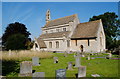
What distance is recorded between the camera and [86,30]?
31.9 metres

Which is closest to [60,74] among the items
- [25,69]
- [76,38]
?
[25,69]

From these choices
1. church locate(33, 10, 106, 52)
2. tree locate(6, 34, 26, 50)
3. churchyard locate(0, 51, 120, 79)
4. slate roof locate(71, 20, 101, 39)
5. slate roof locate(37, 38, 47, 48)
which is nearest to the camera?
churchyard locate(0, 51, 120, 79)

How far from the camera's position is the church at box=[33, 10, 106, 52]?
97.6ft

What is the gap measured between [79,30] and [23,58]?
21.0 metres

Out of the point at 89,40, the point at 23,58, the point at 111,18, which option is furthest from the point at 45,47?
the point at 111,18

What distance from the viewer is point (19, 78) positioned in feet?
24.7

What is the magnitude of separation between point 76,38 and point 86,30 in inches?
137

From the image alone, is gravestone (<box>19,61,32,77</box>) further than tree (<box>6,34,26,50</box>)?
No

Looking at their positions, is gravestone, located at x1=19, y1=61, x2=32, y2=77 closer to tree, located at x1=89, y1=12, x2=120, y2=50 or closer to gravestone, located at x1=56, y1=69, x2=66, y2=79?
gravestone, located at x1=56, y1=69, x2=66, y2=79

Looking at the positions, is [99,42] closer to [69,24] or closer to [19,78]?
[69,24]

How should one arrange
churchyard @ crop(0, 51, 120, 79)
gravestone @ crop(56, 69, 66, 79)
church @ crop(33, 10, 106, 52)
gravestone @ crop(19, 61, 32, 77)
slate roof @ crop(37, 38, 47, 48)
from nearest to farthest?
gravestone @ crop(56, 69, 66, 79) → churchyard @ crop(0, 51, 120, 79) → gravestone @ crop(19, 61, 32, 77) → church @ crop(33, 10, 106, 52) → slate roof @ crop(37, 38, 47, 48)

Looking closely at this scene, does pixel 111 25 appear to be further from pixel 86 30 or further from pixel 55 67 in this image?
pixel 55 67

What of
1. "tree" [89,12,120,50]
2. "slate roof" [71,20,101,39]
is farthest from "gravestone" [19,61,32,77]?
"tree" [89,12,120,50]

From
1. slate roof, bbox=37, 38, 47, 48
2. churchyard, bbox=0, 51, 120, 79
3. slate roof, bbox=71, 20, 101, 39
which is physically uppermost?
slate roof, bbox=71, 20, 101, 39
